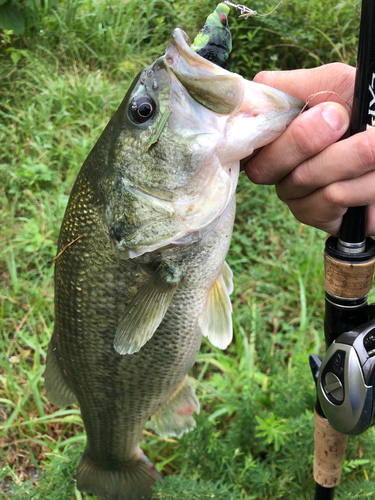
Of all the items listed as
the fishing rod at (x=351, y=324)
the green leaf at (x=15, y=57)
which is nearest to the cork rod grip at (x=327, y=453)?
the fishing rod at (x=351, y=324)

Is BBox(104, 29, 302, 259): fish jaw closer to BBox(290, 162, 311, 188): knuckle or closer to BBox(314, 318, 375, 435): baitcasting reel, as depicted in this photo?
BBox(290, 162, 311, 188): knuckle

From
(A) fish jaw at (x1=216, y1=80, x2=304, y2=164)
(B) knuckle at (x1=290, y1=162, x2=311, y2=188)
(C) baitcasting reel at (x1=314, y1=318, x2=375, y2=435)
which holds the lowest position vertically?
(C) baitcasting reel at (x1=314, y1=318, x2=375, y2=435)

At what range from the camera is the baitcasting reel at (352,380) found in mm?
1181

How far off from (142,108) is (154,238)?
14.1 inches

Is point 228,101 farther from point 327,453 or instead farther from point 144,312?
point 327,453

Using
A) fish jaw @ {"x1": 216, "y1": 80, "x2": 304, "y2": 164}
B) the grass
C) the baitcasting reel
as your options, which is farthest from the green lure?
the grass

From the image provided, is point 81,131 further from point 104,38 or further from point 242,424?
point 242,424

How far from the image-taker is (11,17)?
4.18m

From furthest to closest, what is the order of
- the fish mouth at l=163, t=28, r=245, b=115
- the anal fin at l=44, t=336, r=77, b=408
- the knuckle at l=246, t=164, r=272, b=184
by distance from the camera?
the anal fin at l=44, t=336, r=77, b=408
the knuckle at l=246, t=164, r=272, b=184
the fish mouth at l=163, t=28, r=245, b=115

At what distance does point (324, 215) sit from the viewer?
1.32 meters

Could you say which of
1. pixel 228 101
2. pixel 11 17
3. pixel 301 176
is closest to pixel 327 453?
pixel 301 176

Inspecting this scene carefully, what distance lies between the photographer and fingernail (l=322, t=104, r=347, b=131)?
114 centimetres

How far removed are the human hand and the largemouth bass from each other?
78 millimetres

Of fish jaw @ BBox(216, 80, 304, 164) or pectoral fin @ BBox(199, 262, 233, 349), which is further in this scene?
pectoral fin @ BBox(199, 262, 233, 349)
